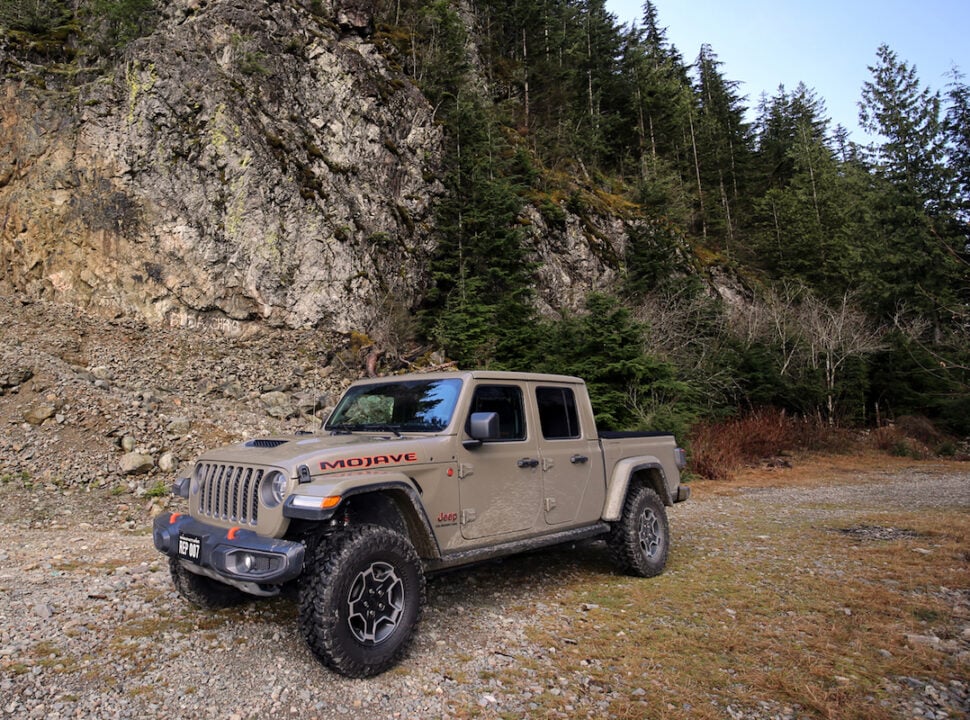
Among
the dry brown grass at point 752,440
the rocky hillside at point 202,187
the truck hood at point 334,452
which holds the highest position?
the rocky hillside at point 202,187

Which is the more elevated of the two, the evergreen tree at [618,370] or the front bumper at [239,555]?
the evergreen tree at [618,370]

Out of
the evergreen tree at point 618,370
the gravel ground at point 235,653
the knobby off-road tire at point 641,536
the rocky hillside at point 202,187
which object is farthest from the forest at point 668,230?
the gravel ground at point 235,653

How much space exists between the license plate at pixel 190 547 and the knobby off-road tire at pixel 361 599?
764 mm

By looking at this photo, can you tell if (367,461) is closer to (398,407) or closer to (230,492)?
(230,492)

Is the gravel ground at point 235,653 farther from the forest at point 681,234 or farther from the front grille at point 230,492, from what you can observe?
the forest at point 681,234

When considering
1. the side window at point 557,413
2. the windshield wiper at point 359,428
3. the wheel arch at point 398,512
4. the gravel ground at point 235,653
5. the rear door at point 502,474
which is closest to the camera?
the gravel ground at point 235,653

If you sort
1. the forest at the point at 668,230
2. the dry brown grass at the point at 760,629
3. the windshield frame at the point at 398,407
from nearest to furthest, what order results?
the dry brown grass at the point at 760,629 → the windshield frame at the point at 398,407 → the forest at the point at 668,230

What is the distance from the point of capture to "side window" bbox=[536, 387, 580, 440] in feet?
17.0

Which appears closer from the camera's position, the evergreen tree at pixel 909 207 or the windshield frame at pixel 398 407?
the windshield frame at pixel 398 407

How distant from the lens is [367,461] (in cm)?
370

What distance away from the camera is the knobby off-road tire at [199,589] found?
4293mm

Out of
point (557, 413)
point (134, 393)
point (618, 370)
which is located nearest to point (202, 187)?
point (134, 393)

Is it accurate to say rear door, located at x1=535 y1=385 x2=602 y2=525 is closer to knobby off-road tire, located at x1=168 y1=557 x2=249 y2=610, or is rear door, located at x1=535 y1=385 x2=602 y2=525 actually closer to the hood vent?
the hood vent

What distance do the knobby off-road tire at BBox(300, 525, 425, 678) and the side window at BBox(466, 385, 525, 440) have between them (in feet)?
4.47
